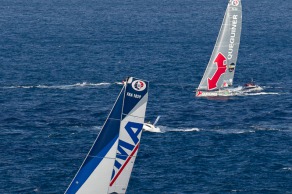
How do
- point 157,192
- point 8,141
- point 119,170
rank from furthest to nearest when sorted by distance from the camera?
point 8,141
point 157,192
point 119,170

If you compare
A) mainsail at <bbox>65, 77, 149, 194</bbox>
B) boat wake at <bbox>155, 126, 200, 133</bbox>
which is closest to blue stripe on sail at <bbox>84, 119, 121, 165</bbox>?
mainsail at <bbox>65, 77, 149, 194</bbox>

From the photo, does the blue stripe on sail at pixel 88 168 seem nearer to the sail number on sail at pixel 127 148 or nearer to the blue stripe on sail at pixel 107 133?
the blue stripe on sail at pixel 107 133

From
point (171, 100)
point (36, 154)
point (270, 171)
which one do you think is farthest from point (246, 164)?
point (171, 100)

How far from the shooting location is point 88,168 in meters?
104

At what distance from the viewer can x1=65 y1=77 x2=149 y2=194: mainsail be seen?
326 feet

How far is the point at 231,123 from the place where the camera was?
588 feet

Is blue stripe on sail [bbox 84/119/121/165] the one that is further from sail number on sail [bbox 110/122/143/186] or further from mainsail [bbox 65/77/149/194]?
sail number on sail [bbox 110/122/143/186]

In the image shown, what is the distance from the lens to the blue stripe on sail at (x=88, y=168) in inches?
4045

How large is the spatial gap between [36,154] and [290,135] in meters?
47.4

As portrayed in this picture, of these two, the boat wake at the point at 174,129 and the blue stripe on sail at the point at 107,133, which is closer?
the blue stripe on sail at the point at 107,133

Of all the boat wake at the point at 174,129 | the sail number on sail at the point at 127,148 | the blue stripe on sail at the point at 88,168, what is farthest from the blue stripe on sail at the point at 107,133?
the boat wake at the point at 174,129

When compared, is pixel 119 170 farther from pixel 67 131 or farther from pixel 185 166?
pixel 67 131

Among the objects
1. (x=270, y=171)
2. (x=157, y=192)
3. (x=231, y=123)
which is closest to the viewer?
(x=157, y=192)

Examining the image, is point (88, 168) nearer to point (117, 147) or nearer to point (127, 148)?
point (117, 147)
